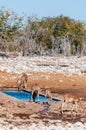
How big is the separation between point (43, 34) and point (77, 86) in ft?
106

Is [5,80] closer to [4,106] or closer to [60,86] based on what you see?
[60,86]

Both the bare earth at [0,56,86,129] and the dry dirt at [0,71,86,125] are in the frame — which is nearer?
the bare earth at [0,56,86,129]

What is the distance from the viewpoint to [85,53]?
54.1 meters

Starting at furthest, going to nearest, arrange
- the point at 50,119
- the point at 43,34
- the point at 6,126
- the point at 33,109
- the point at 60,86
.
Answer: the point at 43,34
the point at 60,86
the point at 33,109
the point at 50,119
the point at 6,126

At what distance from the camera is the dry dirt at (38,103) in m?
14.8

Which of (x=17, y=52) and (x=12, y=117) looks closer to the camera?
(x=12, y=117)

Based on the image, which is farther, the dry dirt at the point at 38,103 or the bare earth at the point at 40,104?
the dry dirt at the point at 38,103

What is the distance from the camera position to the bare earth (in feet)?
47.4

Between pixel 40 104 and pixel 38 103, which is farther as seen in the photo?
pixel 38 103

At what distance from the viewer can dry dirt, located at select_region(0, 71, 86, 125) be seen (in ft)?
48.5

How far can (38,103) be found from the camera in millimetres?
17844

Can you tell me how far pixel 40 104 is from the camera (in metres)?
17.6

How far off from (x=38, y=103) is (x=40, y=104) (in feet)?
0.96

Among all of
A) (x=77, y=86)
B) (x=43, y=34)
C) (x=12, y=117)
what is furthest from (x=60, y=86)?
(x=43, y=34)
